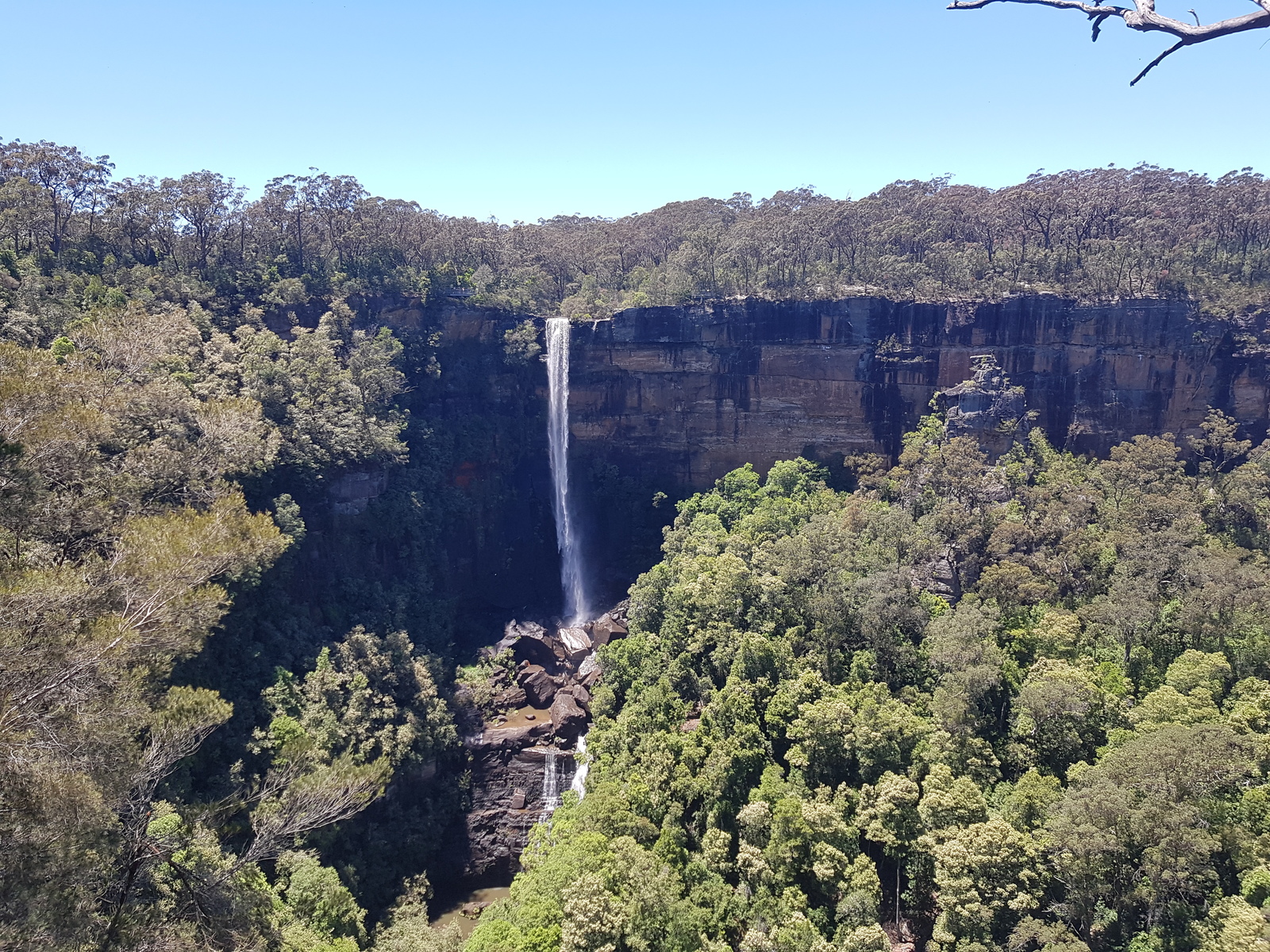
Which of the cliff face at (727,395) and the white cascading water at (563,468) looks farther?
the white cascading water at (563,468)

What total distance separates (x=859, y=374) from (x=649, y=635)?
628 inches

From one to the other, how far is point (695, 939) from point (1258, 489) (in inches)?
854

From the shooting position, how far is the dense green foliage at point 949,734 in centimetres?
1310

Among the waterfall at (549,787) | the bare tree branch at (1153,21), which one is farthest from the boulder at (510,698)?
the bare tree branch at (1153,21)

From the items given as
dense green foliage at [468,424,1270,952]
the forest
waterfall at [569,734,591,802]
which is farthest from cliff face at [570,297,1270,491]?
waterfall at [569,734,591,802]

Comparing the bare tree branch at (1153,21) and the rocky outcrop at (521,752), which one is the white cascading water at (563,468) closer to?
the rocky outcrop at (521,752)

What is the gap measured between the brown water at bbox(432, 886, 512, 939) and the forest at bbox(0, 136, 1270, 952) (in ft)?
3.50

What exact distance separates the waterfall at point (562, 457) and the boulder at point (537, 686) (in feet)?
22.0

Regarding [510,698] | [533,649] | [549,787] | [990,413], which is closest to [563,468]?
[533,649]

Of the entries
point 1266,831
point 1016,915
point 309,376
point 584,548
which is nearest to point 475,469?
point 584,548

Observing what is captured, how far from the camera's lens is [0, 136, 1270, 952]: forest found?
417 inches

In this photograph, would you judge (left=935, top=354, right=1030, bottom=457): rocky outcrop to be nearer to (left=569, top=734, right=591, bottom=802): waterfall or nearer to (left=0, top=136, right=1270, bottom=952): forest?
(left=0, top=136, right=1270, bottom=952): forest

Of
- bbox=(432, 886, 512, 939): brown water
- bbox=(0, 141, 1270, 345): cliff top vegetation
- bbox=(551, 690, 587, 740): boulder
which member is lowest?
bbox=(432, 886, 512, 939): brown water

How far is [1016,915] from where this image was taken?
43.9 feet
